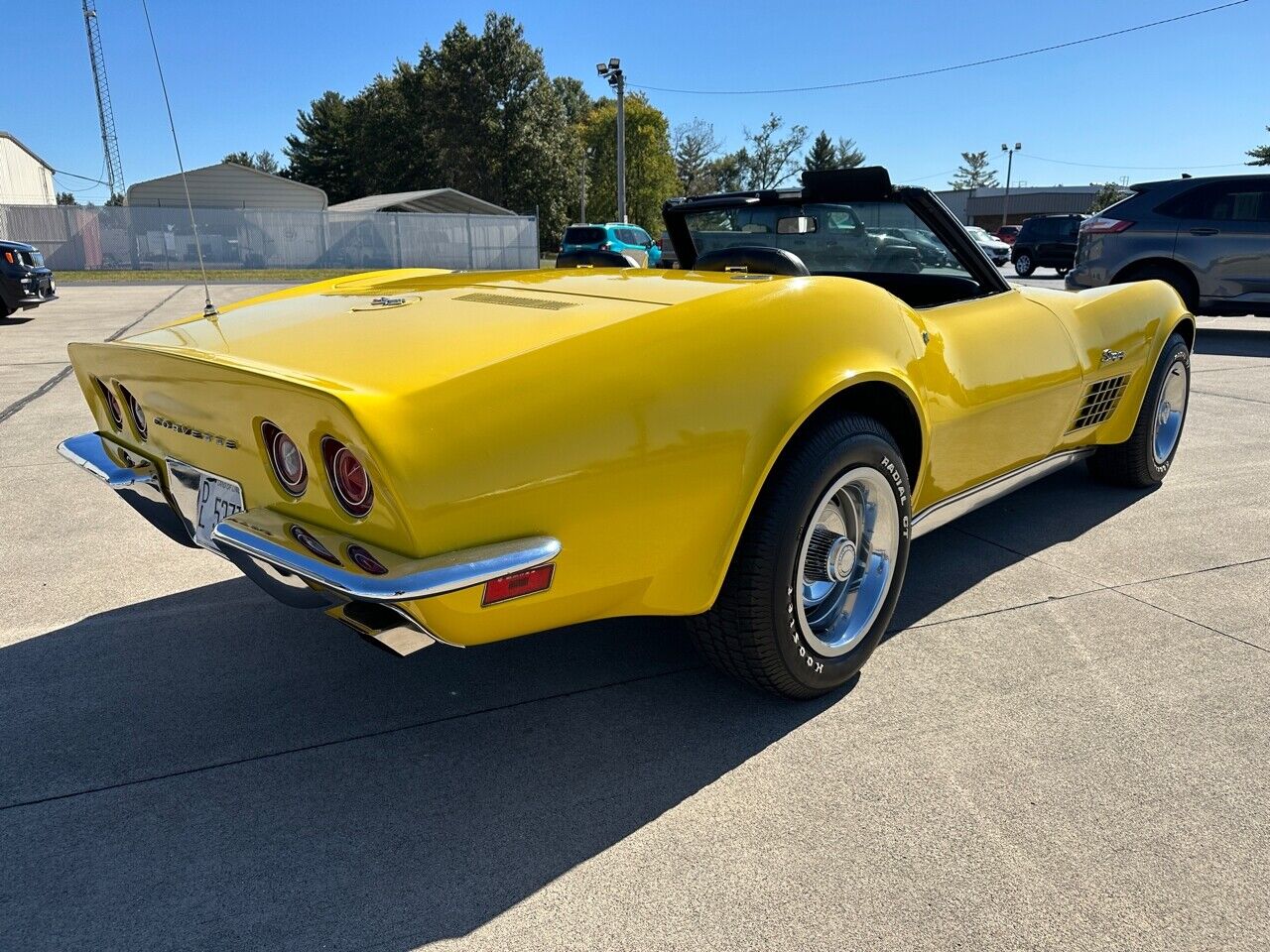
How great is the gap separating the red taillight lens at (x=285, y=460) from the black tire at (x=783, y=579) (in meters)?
0.97

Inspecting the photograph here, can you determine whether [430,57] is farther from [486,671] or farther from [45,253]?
[486,671]

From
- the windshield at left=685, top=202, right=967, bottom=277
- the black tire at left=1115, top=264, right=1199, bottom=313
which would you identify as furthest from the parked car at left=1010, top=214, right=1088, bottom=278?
the windshield at left=685, top=202, right=967, bottom=277

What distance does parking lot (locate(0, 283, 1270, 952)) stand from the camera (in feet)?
5.63

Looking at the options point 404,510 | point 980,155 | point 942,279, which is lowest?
point 404,510

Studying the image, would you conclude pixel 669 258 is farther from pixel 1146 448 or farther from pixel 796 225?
pixel 1146 448

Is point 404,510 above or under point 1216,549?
above

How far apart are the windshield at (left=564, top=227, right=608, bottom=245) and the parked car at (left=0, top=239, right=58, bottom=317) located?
12.0 m

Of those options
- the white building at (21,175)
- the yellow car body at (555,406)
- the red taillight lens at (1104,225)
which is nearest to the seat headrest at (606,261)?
the yellow car body at (555,406)

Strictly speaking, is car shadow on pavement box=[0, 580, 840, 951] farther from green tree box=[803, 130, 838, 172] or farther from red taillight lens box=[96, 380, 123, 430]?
green tree box=[803, 130, 838, 172]

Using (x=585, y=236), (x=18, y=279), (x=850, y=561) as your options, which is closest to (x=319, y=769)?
(x=850, y=561)

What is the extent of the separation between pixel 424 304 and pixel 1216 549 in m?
3.08

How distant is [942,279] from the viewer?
3.27m

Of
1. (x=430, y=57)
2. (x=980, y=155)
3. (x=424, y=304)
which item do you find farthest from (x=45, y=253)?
(x=980, y=155)

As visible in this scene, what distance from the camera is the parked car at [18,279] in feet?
37.4
